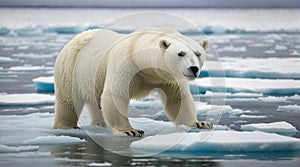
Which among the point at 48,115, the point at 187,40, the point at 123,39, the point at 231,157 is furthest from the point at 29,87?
the point at 231,157

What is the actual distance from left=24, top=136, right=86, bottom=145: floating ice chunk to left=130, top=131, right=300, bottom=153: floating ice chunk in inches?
17.8

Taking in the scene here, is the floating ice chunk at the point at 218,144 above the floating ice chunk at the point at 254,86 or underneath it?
above

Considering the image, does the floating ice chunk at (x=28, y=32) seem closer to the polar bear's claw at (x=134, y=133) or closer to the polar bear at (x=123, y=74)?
the polar bear at (x=123, y=74)

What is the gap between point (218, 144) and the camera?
13.7 feet

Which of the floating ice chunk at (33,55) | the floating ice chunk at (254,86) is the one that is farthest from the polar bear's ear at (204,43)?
the floating ice chunk at (33,55)

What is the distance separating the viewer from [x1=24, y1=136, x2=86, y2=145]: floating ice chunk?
452cm

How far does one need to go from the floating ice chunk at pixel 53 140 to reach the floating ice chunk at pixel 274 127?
1.14 meters

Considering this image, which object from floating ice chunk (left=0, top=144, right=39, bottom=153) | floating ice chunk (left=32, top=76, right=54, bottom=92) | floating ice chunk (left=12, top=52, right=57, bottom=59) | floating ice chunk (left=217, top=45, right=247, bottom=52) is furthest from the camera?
floating ice chunk (left=217, top=45, right=247, bottom=52)

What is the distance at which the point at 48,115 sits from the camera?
5742 millimetres

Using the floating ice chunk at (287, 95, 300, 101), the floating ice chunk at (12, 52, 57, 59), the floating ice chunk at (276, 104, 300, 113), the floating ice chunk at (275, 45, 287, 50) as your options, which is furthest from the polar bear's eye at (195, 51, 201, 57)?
the floating ice chunk at (275, 45, 287, 50)

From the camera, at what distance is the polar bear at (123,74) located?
4.51 m

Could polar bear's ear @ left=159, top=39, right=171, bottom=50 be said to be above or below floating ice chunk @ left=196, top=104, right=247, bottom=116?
above

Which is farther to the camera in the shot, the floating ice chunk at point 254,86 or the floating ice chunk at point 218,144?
the floating ice chunk at point 254,86

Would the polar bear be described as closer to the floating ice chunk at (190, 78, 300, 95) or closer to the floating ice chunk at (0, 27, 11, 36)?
the floating ice chunk at (190, 78, 300, 95)
